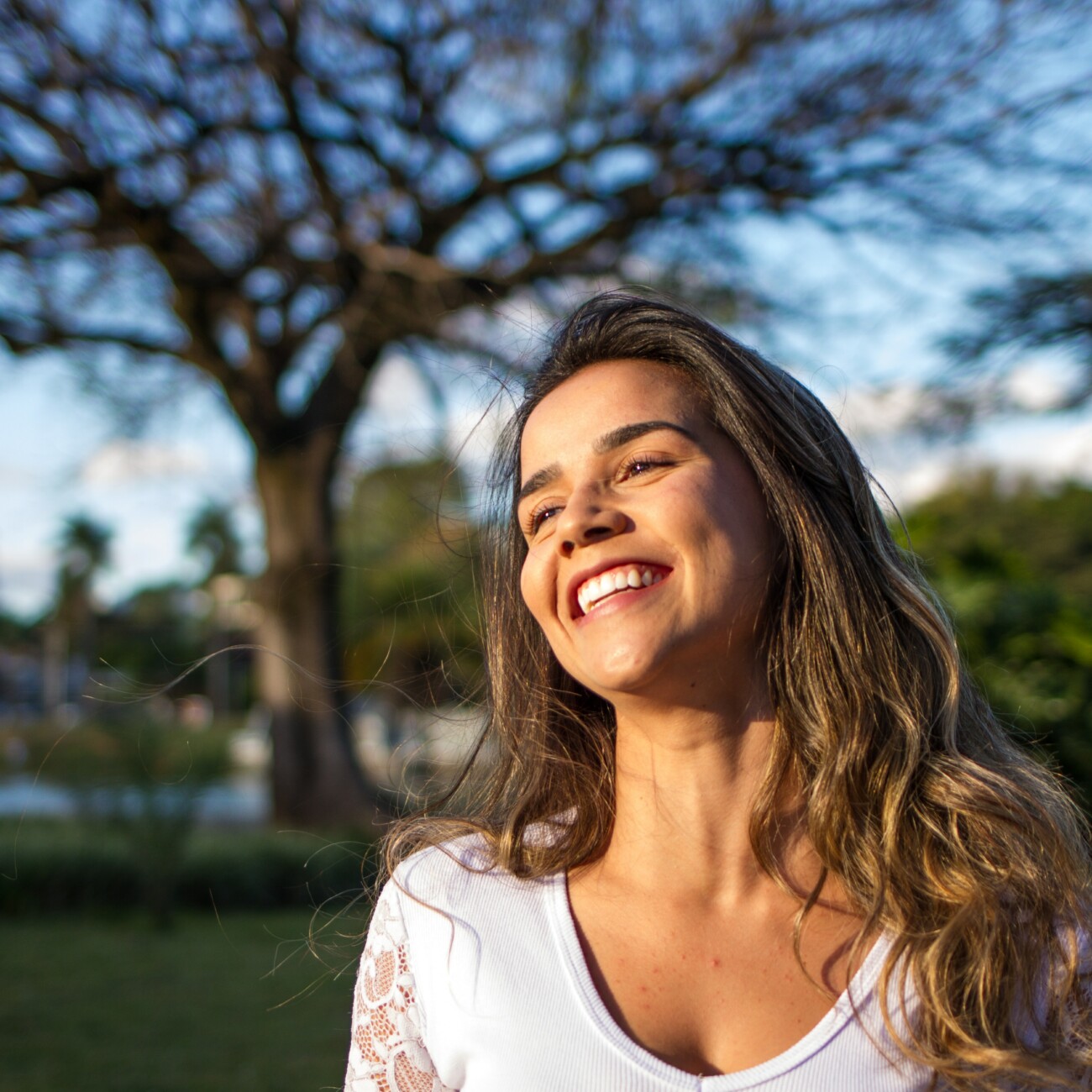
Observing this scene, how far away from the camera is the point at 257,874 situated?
8828 millimetres

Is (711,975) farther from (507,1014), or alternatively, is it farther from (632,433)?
(632,433)

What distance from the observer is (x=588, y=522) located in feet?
5.86

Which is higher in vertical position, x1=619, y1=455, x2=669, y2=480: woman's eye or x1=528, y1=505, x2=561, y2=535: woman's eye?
x1=619, y1=455, x2=669, y2=480: woman's eye

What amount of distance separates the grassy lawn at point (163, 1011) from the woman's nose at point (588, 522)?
2514mm

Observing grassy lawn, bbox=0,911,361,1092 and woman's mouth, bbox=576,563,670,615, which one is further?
grassy lawn, bbox=0,911,361,1092

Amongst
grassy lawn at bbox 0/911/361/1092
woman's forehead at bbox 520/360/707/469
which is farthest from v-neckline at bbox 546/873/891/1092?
grassy lawn at bbox 0/911/361/1092

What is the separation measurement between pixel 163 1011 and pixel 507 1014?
4857 millimetres

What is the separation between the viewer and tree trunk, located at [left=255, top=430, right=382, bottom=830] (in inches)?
403

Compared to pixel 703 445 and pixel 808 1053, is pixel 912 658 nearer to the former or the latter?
pixel 703 445

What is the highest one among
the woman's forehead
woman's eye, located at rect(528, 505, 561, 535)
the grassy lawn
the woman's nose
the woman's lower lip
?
the woman's forehead

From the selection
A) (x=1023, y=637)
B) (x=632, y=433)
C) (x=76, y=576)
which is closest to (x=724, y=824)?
(x=632, y=433)

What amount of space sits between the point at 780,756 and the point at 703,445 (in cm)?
50

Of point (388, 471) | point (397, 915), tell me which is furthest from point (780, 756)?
point (388, 471)

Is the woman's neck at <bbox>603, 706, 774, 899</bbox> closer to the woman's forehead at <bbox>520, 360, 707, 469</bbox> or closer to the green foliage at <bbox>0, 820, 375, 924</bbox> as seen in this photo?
the woman's forehead at <bbox>520, 360, 707, 469</bbox>
